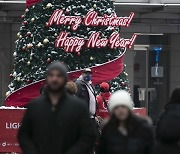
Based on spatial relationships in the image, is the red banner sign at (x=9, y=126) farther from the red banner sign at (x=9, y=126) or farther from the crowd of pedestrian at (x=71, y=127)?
the crowd of pedestrian at (x=71, y=127)

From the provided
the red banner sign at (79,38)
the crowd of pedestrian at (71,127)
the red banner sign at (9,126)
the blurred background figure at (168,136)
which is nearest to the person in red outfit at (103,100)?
the red banner sign at (79,38)

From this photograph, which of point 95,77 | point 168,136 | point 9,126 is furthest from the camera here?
point 95,77

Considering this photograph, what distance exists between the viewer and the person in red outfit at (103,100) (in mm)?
12546

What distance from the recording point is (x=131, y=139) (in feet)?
19.7

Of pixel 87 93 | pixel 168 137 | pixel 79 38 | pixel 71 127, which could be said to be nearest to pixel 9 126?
pixel 87 93

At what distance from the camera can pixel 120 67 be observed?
1391cm

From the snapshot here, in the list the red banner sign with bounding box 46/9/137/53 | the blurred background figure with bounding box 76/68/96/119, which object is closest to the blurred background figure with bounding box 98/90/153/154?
the blurred background figure with bounding box 76/68/96/119

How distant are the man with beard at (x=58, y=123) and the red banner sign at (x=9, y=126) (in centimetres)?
692

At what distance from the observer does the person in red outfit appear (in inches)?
494

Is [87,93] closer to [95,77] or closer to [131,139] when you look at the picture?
[95,77]

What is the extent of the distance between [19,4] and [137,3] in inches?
146

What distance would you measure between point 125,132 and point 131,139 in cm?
8

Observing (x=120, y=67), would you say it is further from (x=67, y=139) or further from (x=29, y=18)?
(x=67, y=139)

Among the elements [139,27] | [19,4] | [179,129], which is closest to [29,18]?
[19,4]
